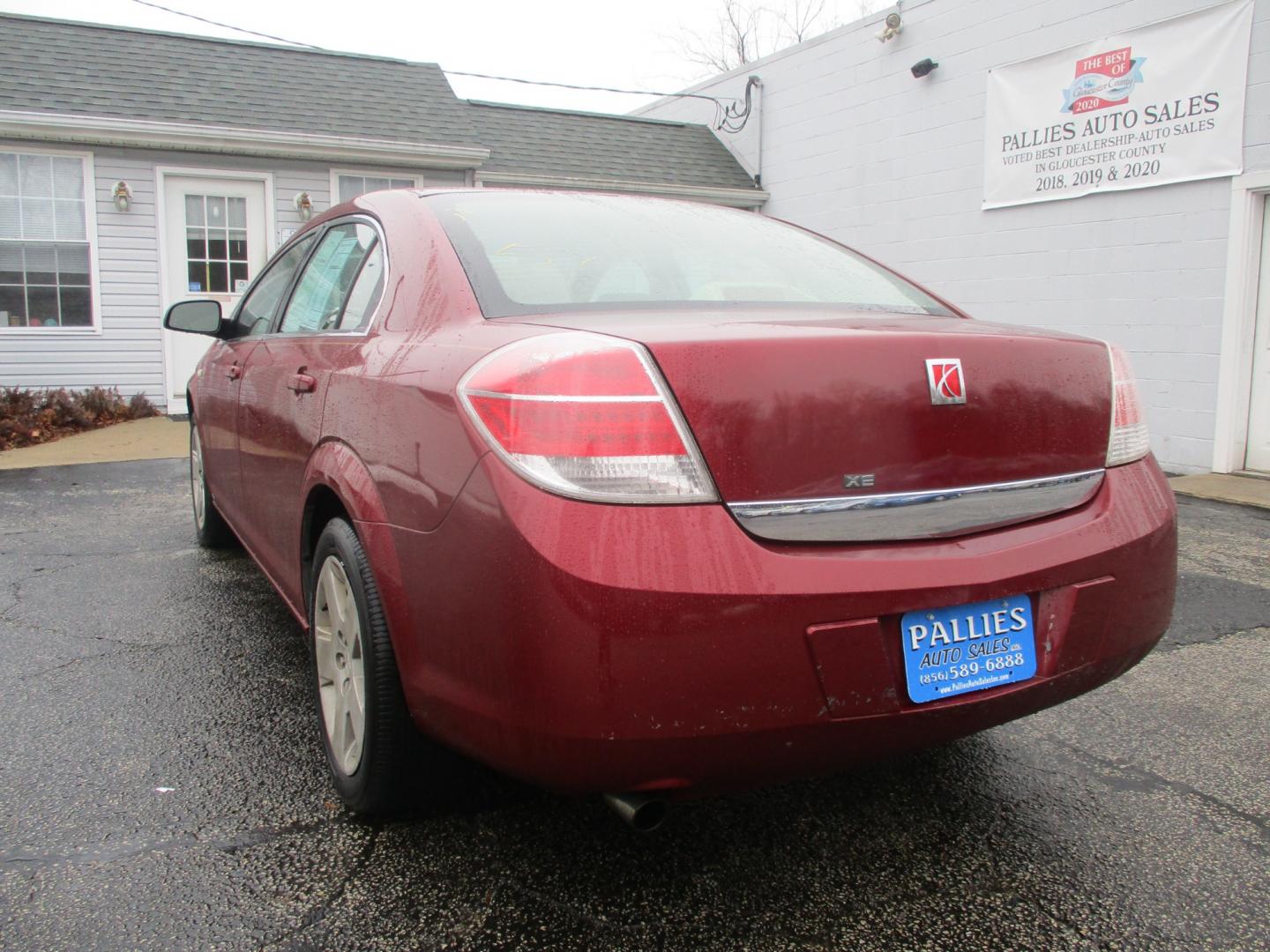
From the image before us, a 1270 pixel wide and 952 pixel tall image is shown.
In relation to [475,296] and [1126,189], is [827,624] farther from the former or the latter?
[1126,189]

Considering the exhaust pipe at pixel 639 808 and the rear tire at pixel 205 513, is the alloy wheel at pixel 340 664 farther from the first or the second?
the rear tire at pixel 205 513

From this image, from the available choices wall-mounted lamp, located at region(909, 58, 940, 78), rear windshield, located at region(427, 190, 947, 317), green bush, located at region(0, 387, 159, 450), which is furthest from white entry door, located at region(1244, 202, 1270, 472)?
green bush, located at region(0, 387, 159, 450)

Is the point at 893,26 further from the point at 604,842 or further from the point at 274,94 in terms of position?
the point at 604,842

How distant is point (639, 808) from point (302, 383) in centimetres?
155

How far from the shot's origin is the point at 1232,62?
7895mm

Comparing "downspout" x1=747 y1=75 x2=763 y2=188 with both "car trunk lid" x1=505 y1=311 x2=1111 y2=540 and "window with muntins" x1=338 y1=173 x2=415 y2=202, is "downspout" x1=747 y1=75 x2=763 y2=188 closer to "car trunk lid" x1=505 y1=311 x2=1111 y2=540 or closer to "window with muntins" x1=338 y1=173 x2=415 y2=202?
"window with muntins" x1=338 y1=173 x2=415 y2=202

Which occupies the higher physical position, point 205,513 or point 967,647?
point 967,647

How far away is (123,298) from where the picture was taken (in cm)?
1084

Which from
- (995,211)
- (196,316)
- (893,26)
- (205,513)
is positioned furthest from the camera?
(893,26)

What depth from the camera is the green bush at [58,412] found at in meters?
9.30

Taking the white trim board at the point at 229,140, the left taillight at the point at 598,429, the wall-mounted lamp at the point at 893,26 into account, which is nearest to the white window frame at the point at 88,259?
the white trim board at the point at 229,140

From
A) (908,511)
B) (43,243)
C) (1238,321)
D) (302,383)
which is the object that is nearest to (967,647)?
(908,511)

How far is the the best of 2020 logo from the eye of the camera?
8.74 meters

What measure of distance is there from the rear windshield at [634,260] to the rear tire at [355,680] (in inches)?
26.8
